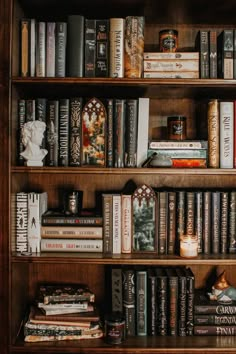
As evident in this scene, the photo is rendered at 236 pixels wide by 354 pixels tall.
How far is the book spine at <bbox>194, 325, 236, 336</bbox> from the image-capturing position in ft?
6.24

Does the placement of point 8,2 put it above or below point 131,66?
above

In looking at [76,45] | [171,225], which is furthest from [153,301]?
[76,45]

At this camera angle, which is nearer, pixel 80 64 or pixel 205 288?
pixel 80 64

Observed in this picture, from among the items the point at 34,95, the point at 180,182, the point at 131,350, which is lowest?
the point at 131,350

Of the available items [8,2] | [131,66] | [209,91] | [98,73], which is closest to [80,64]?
[98,73]

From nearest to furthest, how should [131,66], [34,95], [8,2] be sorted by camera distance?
[8,2] < [131,66] < [34,95]

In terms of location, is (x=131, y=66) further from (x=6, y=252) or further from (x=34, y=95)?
(x=6, y=252)

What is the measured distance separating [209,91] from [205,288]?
839mm

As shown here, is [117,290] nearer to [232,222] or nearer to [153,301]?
[153,301]

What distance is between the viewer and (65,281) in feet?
6.99

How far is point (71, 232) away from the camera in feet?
6.21

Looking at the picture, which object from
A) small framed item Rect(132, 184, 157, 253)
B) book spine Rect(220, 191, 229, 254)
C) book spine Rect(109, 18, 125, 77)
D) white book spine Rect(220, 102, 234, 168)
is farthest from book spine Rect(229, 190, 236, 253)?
book spine Rect(109, 18, 125, 77)

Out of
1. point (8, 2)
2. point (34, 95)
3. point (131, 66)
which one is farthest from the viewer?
→ point (34, 95)

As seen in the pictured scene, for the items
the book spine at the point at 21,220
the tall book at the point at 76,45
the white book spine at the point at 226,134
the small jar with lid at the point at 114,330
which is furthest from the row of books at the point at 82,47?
the small jar with lid at the point at 114,330
